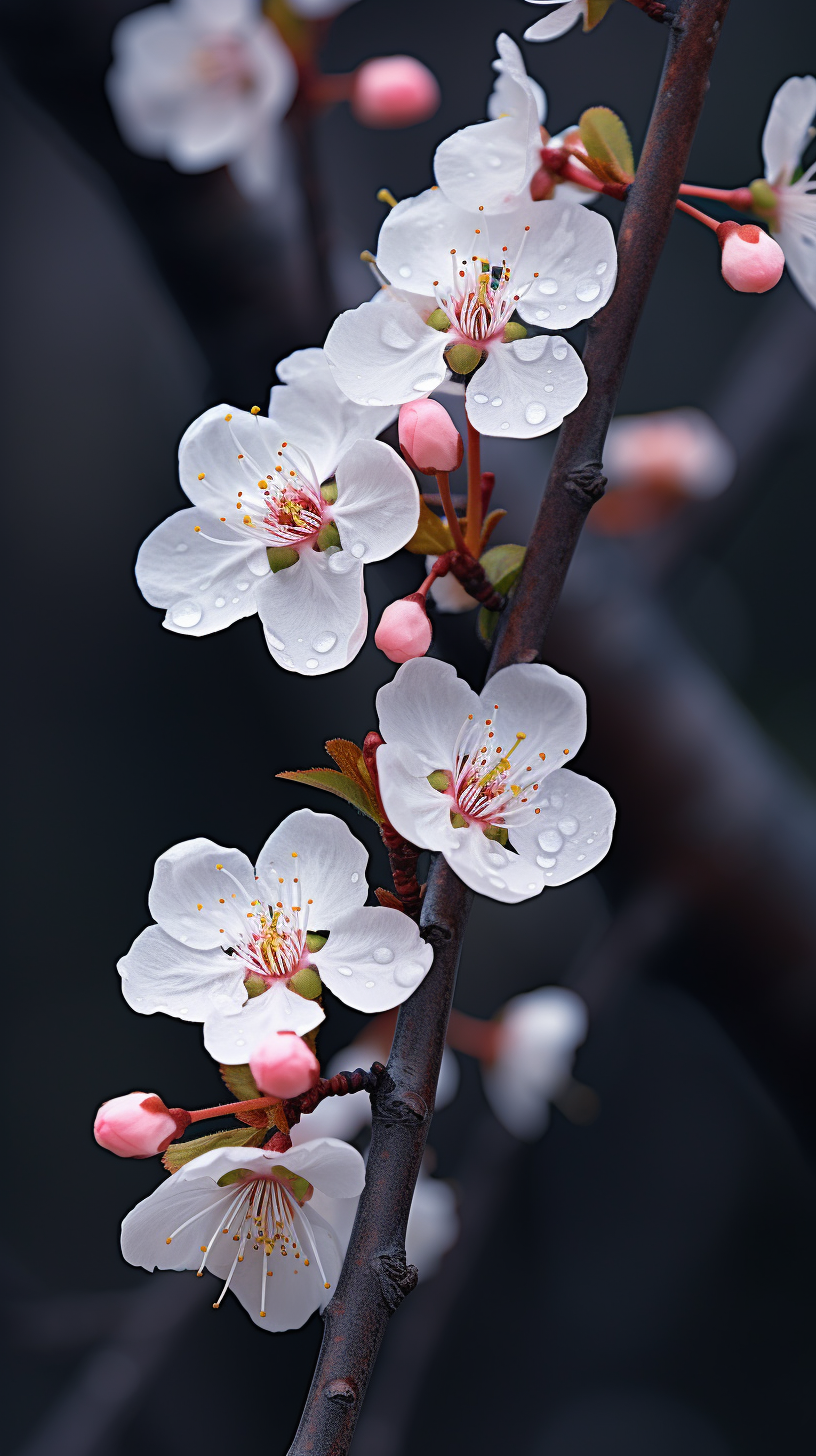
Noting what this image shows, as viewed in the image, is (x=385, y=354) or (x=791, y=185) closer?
(x=385, y=354)

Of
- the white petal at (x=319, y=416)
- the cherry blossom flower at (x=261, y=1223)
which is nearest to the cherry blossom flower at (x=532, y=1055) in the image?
the cherry blossom flower at (x=261, y=1223)

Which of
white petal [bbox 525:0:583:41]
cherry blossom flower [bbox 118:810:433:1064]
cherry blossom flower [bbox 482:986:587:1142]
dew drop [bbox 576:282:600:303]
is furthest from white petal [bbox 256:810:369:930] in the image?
cherry blossom flower [bbox 482:986:587:1142]

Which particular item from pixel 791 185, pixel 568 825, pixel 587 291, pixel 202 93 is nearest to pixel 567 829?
pixel 568 825

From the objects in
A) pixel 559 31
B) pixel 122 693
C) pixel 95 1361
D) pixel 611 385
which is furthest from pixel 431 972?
pixel 122 693

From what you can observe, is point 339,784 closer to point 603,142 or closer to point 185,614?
point 185,614

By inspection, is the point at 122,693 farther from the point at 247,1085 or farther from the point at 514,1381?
the point at 247,1085

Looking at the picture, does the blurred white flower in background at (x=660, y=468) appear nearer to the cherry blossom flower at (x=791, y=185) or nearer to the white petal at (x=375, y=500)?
the cherry blossom flower at (x=791, y=185)

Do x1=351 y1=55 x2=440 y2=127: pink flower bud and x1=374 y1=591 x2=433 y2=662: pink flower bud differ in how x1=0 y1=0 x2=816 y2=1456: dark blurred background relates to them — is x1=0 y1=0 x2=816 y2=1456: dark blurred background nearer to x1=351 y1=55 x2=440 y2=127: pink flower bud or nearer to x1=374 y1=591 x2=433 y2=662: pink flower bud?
x1=351 y1=55 x2=440 y2=127: pink flower bud
